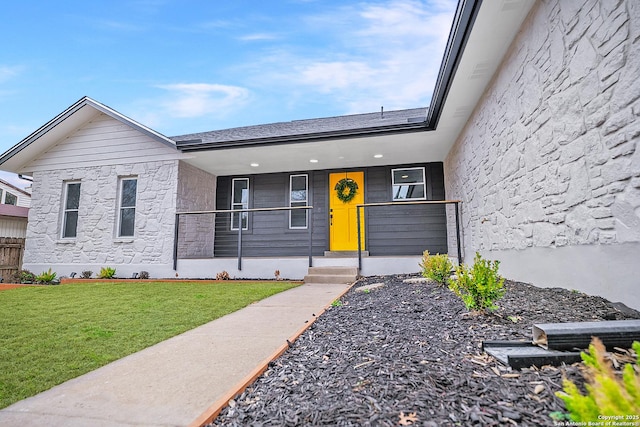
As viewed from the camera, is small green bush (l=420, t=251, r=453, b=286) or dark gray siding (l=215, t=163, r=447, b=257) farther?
dark gray siding (l=215, t=163, r=447, b=257)

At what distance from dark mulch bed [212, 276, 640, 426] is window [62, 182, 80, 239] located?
7.97m

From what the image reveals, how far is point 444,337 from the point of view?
6.46 ft

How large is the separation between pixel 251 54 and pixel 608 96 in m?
12.7

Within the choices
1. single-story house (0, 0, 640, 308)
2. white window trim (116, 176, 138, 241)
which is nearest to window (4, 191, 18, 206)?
single-story house (0, 0, 640, 308)

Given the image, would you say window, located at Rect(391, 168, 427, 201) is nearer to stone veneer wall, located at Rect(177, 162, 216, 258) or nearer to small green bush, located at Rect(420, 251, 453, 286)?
small green bush, located at Rect(420, 251, 453, 286)

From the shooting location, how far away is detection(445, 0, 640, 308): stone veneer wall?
1993mm

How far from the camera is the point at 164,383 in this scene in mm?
1704

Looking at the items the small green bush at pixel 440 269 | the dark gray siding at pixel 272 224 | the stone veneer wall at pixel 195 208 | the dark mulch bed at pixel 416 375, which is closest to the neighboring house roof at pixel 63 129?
the stone veneer wall at pixel 195 208

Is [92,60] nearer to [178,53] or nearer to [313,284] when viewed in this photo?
[178,53]

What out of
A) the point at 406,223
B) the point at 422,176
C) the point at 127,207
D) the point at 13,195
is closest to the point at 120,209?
the point at 127,207

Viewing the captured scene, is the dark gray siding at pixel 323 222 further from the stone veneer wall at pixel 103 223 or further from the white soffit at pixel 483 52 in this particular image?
the white soffit at pixel 483 52

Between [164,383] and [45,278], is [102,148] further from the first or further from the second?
[164,383]

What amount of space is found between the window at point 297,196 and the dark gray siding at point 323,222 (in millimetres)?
128

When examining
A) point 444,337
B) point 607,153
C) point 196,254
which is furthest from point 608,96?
point 196,254
